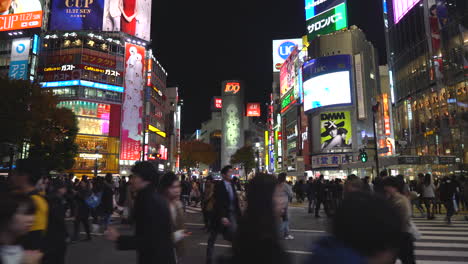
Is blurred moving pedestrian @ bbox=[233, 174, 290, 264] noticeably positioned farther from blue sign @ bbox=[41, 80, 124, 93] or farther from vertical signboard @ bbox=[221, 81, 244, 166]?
vertical signboard @ bbox=[221, 81, 244, 166]

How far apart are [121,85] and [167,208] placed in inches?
2096

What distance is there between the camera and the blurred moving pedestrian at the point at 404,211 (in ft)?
15.0

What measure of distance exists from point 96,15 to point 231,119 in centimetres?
5602

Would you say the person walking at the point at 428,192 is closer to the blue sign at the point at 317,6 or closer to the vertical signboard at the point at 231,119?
the blue sign at the point at 317,6

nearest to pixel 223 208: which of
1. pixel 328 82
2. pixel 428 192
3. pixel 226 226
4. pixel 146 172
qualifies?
pixel 226 226

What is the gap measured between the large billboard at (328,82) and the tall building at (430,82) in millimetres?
6557

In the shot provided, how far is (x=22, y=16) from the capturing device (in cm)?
4762

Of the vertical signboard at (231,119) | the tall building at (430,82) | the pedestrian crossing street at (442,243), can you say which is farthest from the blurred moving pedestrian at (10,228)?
the vertical signboard at (231,119)

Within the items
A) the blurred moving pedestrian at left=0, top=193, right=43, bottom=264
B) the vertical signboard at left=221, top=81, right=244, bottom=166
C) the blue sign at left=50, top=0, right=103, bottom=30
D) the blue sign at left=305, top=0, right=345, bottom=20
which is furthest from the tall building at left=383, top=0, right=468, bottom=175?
the vertical signboard at left=221, top=81, right=244, bottom=166

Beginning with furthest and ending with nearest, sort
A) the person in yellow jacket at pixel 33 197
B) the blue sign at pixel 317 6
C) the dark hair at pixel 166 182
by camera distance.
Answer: the blue sign at pixel 317 6 → the dark hair at pixel 166 182 → the person in yellow jacket at pixel 33 197

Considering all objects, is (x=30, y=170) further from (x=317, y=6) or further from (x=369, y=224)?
(x=317, y=6)

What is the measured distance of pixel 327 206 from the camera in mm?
14516

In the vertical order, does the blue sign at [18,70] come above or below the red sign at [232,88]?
below

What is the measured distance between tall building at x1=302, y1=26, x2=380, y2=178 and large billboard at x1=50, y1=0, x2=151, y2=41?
3113 centimetres
